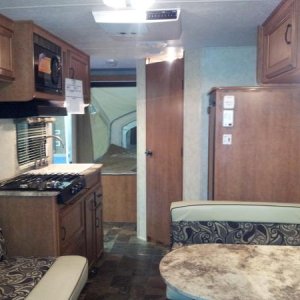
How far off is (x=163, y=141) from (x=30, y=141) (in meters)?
1.42

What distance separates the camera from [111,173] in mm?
4781

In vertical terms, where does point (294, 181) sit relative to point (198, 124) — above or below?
below

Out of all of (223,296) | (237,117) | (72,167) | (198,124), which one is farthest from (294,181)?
(72,167)

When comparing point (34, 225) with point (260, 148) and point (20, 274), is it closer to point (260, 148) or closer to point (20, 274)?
point (20, 274)

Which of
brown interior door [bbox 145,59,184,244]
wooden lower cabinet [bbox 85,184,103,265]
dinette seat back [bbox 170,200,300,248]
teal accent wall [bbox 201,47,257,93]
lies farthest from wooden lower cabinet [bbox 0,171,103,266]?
teal accent wall [bbox 201,47,257,93]

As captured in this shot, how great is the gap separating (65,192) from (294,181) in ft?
5.66

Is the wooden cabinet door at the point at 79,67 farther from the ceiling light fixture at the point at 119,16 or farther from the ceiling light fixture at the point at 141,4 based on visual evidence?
the ceiling light fixture at the point at 141,4

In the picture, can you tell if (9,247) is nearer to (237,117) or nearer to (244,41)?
(237,117)

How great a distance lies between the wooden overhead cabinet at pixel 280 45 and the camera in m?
1.72

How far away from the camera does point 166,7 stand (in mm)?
2049

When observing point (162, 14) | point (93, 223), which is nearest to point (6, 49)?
point (162, 14)

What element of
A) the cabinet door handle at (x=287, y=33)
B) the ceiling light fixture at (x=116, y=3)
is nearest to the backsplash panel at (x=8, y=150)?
the ceiling light fixture at (x=116, y=3)

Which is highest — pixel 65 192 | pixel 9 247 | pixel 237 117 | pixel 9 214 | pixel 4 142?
pixel 237 117

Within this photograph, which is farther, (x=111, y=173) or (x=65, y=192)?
(x=111, y=173)
